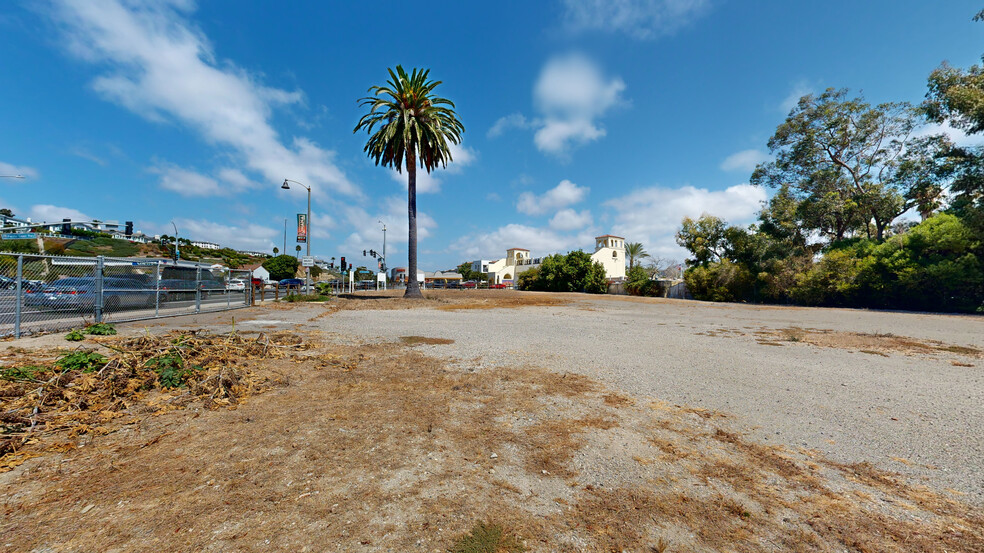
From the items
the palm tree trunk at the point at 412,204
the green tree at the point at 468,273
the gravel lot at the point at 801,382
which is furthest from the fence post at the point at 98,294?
the green tree at the point at 468,273

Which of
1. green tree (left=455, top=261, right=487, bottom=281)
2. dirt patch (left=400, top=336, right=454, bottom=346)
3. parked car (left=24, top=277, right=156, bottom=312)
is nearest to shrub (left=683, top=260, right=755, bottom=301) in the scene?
dirt patch (left=400, top=336, right=454, bottom=346)

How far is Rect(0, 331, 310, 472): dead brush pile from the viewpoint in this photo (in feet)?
11.3

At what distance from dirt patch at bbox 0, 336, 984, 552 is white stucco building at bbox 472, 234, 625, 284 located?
159 ft

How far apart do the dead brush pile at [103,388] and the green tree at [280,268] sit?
221 ft

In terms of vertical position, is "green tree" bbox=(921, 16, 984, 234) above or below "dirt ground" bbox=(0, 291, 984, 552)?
above

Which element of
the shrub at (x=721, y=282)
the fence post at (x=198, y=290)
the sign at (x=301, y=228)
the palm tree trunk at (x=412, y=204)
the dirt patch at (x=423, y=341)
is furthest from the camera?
the shrub at (x=721, y=282)

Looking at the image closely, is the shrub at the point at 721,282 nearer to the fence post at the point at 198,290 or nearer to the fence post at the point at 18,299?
the fence post at the point at 198,290

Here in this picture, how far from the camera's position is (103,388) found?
4402mm

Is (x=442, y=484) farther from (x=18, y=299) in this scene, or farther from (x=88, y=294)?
(x=88, y=294)

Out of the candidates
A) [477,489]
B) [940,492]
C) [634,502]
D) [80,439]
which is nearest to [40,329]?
[80,439]

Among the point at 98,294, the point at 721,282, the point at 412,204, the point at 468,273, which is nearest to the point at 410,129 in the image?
the point at 412,204

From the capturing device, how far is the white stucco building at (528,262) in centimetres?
6656

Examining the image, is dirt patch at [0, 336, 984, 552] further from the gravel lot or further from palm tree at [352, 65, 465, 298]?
palm tree at [352, 65, 465, 298]

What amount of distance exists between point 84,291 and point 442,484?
42.0 ft
